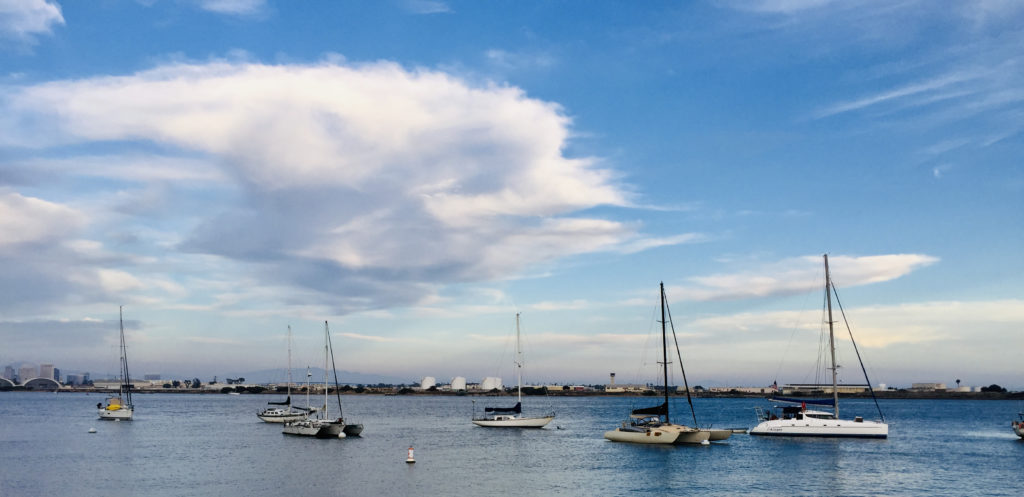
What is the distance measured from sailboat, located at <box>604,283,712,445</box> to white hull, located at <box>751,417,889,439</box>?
1061cm

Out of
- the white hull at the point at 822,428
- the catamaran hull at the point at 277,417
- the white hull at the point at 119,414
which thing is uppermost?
the white hull at the point at 822,428

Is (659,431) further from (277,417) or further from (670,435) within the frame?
(277,417)

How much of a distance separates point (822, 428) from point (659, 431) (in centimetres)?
1976

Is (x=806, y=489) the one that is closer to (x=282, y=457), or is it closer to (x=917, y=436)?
(x=282, y=457)

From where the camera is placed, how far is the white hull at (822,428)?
84.3 meters

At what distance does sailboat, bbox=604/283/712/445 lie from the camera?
7756 centimetres

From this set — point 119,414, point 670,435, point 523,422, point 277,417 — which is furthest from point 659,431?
point 119,414

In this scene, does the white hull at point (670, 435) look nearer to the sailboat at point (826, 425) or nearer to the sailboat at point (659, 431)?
the sailboat at point (659, 431)

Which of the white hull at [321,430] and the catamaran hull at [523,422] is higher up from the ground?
the white hull at [321,430]

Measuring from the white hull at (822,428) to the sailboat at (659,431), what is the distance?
10.6 meters

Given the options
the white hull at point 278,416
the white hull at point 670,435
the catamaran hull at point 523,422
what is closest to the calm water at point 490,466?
the white hull at point 670,435

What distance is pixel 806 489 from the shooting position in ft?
167

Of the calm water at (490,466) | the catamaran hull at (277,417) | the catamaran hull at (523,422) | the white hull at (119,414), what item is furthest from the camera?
the white hull at (119,414)

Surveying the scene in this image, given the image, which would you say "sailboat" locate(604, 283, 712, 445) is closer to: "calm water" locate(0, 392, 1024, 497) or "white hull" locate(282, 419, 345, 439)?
"calm water" locate(0, 392, 1024, 497)
